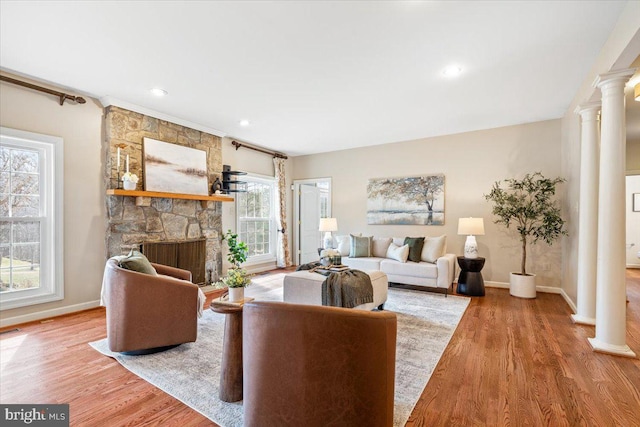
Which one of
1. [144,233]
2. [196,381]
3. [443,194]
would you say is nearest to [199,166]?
[144,233]

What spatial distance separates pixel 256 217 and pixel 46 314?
11.9ft

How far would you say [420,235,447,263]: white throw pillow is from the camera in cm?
479

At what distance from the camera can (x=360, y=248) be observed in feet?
17.8

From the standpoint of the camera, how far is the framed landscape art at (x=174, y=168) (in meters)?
4.28

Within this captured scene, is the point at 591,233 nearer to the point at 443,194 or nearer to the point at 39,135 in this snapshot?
the point at 443,194

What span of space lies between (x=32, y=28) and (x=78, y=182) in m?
1.83

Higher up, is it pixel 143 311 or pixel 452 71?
pixel 452 71

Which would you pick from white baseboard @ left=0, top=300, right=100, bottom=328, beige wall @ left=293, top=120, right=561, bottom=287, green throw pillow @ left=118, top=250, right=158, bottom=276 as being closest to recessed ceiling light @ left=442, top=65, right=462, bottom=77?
beige wall @ left=293, top=120, right=561, bottom=287

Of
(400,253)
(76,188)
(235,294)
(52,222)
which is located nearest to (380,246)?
(400,253)

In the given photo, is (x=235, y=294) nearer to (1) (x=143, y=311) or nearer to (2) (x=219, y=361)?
(2) (x=219, y=361)

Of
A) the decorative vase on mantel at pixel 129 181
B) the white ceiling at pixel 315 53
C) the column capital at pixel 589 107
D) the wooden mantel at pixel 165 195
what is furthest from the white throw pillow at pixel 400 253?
the decorative vase on mantel at pixel 129 181

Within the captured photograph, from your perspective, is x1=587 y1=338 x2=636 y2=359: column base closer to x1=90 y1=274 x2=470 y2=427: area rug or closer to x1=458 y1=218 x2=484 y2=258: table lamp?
x1=90 y1=274 x2=470 y2=427: area rug

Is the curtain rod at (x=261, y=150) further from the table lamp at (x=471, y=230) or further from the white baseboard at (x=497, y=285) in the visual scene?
the white baseboard at (x=497, y=285)

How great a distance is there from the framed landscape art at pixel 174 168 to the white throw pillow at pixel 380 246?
10.0 feet
